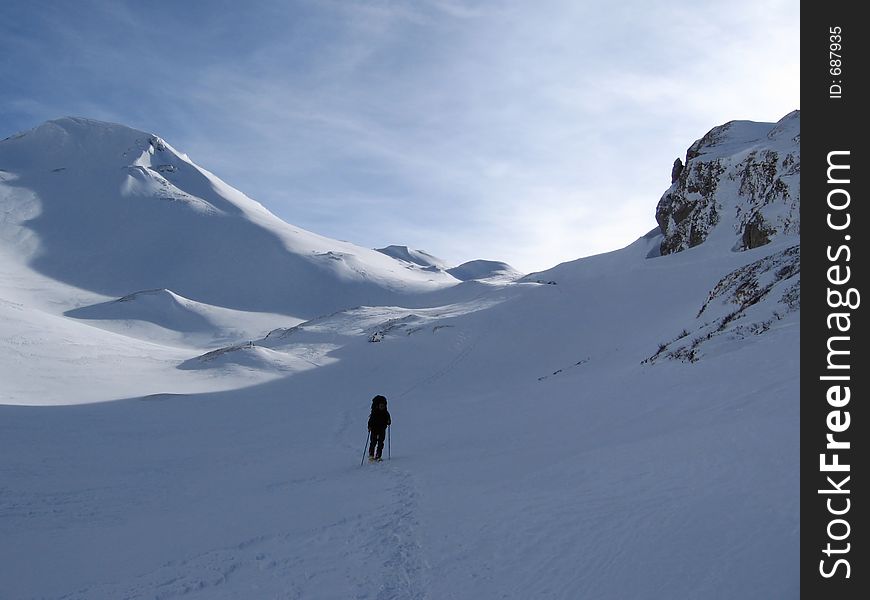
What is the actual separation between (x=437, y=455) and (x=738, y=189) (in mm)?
37915

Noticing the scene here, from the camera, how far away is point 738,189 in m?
41.2

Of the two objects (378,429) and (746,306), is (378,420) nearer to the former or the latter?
(378,429)

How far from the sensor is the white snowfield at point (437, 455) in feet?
17.2

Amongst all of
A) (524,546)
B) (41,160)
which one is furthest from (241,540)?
(41,160)

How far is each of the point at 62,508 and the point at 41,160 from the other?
5293 inches

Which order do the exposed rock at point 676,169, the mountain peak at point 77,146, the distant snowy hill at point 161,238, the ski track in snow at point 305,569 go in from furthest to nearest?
the mountain peak at point 77,146 → the distant snowy hill at point 161,238 → the exposed rock at point 676,169 → the ski track in snow at point 305,569

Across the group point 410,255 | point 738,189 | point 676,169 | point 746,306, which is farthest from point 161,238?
point 410,255

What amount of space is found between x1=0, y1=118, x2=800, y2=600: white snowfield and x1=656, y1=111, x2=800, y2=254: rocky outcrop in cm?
146

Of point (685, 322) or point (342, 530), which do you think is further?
point (685, 322)

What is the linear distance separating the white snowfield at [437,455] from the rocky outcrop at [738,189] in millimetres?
1459
